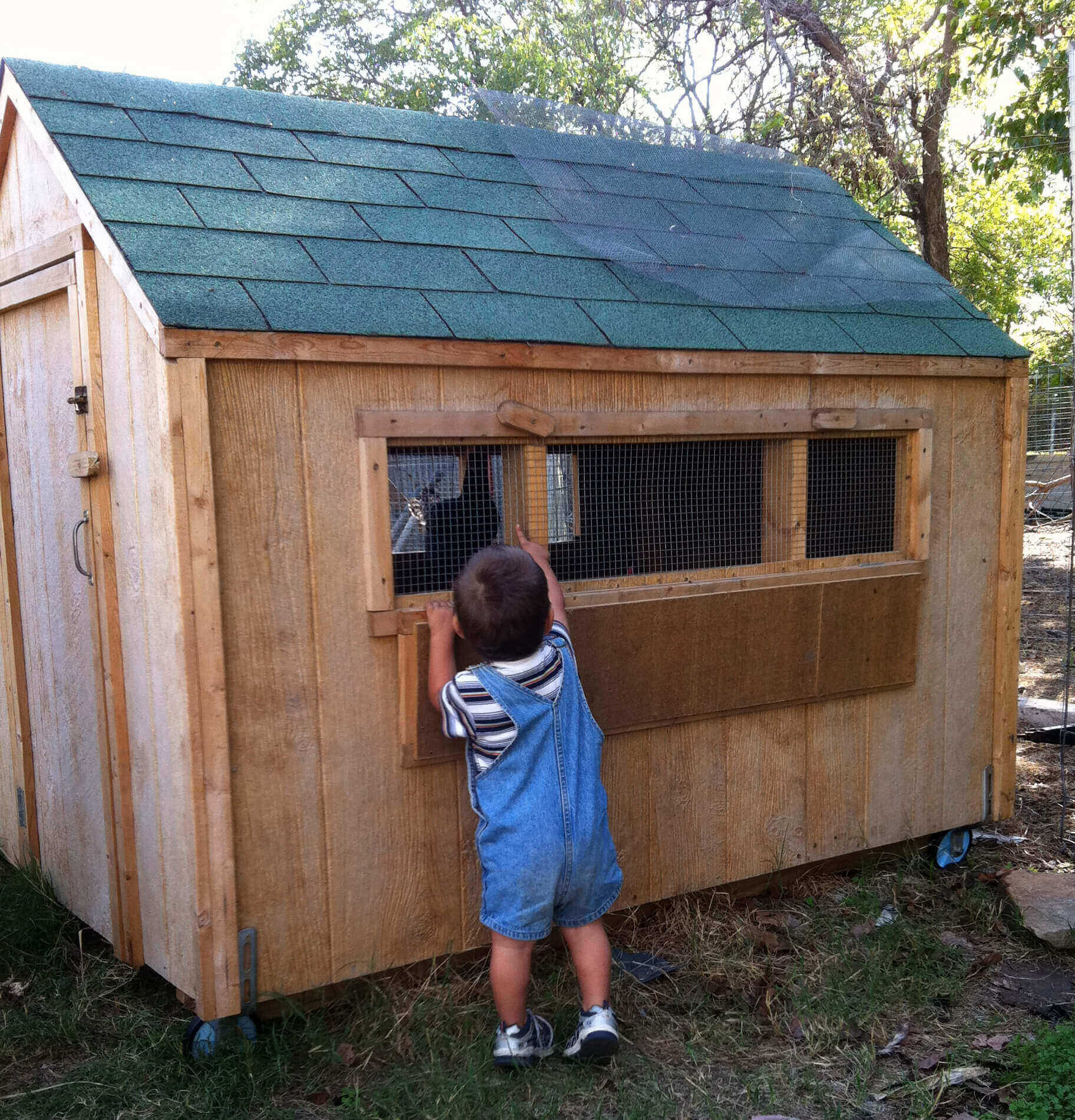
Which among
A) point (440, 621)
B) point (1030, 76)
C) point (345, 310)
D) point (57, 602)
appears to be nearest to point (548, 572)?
point (440, 621)

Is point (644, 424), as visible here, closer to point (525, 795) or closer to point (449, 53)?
point (525, 795)

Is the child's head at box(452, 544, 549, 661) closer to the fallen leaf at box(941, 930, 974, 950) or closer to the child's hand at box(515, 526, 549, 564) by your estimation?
the child's hand at box(515, 526, 549, 564)

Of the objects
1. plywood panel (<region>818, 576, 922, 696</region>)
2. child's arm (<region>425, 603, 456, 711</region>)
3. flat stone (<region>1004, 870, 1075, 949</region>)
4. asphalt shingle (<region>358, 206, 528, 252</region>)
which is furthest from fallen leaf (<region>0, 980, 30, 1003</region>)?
flat stone (<region>1004, 870, 1075, 949</region>)

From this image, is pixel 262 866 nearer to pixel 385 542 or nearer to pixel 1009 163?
pixel 385 542

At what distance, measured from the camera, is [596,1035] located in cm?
291

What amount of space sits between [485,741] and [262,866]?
2.36ft

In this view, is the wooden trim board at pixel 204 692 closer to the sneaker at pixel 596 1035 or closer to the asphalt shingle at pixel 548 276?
the sneaker at pixel 596 1035

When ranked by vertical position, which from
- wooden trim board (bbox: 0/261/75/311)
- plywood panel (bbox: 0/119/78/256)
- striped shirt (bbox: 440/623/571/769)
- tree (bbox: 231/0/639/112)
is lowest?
striped shirt (bbox: 440/623/571/769)

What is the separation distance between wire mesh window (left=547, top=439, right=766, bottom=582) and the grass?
50.9 inches

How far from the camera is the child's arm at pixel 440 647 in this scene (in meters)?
3.08

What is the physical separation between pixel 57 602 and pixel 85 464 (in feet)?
2.41

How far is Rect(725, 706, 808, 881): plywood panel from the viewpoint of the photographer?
13.1 feet

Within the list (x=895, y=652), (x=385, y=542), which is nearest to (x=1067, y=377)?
(x=895, y=652)

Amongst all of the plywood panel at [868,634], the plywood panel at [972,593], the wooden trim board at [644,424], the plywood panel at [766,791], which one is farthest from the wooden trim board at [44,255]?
the plywood panel at [972,593]
